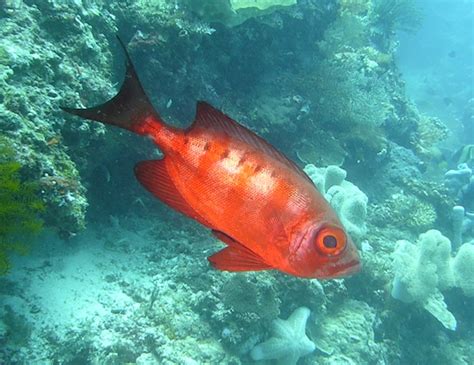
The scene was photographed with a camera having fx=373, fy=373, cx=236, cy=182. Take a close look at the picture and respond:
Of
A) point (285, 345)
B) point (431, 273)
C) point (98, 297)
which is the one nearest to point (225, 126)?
point (98, 297)

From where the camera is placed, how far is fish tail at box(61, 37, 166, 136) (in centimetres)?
128

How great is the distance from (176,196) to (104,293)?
3.46 meters

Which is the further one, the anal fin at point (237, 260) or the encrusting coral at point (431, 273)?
the encrusting coral at point (431, 273)

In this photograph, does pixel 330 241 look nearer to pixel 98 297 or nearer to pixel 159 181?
pixel 159 181

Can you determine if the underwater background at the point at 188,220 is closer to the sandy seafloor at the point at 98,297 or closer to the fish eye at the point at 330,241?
the sandy seafloor at the point at 98,297

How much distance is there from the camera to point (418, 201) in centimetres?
970

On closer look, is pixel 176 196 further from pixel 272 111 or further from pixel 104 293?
pixel 272 111

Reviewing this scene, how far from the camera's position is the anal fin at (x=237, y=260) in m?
1.29

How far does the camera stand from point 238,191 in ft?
4.40

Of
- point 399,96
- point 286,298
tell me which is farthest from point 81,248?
point 399,96

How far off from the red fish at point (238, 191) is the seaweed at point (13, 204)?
7.17 feet

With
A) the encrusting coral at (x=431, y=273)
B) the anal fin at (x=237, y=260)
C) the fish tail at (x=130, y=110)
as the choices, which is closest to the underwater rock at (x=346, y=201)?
the encrusting coral at (x=431, y=273)

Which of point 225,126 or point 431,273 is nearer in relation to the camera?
point 225,126

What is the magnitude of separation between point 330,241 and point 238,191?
364mm
